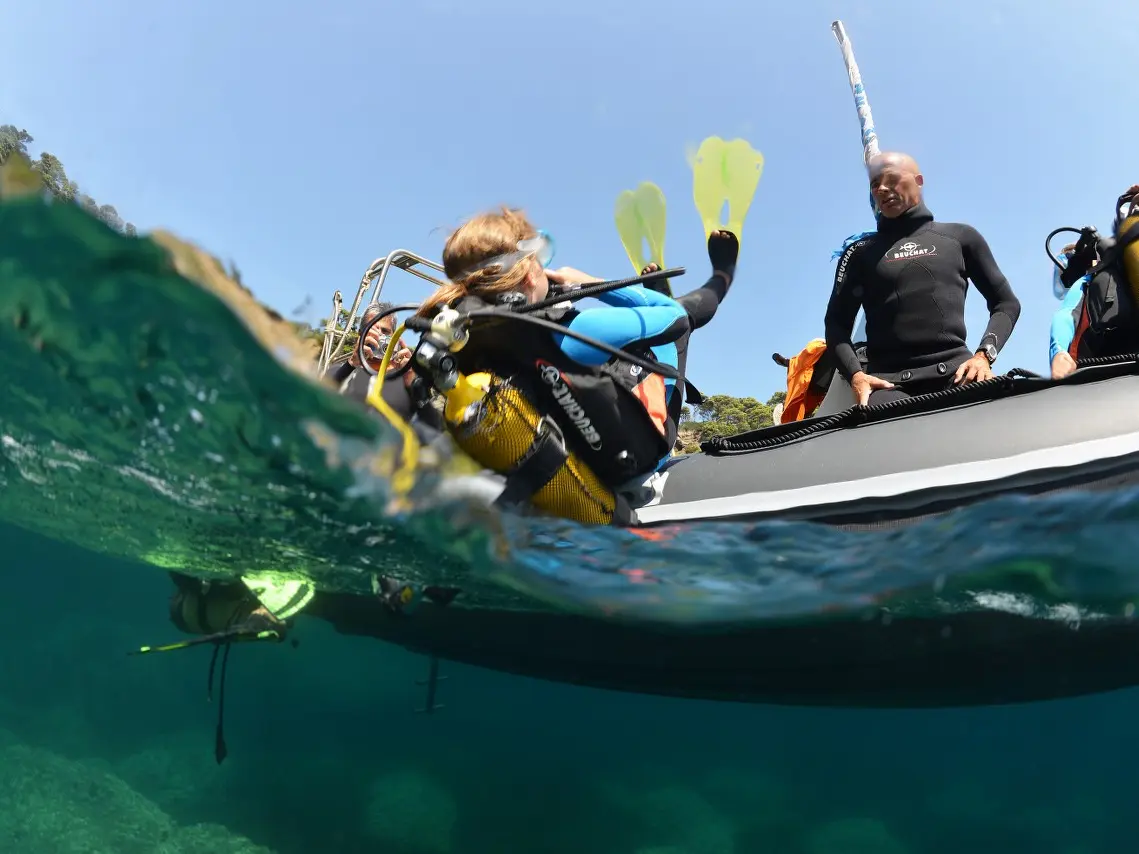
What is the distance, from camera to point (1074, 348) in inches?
134

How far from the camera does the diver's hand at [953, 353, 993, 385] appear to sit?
279cm

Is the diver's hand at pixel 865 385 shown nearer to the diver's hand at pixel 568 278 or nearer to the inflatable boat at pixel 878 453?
the inflatable boat at pixel 878 453

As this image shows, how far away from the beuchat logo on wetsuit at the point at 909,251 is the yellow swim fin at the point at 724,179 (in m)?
0.79

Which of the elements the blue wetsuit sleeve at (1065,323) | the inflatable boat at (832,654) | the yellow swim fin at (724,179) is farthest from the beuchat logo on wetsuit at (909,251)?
the inflatable boat at (832,654)

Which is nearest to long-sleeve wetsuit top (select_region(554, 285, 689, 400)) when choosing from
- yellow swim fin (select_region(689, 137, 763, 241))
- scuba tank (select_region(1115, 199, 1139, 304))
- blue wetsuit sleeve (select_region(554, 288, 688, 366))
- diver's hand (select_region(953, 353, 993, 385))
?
blue wetsuit sleeve (select_region(554, 288, 688, 366))

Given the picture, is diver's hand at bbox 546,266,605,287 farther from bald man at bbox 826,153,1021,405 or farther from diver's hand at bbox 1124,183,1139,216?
diver's hand at bbox 1124,183,1139,216

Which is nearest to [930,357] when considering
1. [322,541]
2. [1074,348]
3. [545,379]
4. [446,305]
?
[1074,348]

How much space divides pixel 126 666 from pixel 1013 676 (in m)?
6.73

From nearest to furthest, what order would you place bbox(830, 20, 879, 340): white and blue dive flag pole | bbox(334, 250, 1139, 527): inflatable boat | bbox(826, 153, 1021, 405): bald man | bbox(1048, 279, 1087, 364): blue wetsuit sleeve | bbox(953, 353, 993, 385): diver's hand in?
bbox(334, 250, 1139, 527): inflatable boat → bbox(953, 353, 993, 385): diver's hand → bbox(826, 153, 1021, 405): bald man → bbox(1048, 279, 1087, 364): blue wetsuit sleeve → bbox(830, 20, 879, 340): white and blue dive flag pole

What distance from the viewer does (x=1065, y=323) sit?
3.33 meters

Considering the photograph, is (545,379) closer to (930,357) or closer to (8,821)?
(930,357)

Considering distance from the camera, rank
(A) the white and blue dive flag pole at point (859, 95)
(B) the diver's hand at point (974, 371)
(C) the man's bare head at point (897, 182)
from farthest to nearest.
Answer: (A) the white and blue dive flag pole at point (859, 95) < (C) the man's bare head at point (897, 182) < (B) the diver's hand at point (974, 371)

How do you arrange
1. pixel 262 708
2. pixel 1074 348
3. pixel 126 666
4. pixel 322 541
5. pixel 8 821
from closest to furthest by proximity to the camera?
pixel 322 541 → pixel 1074 348 → pixel 8 821 → pixel 262 708 → pixel 126 666

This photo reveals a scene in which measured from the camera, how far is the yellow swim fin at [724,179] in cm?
293
